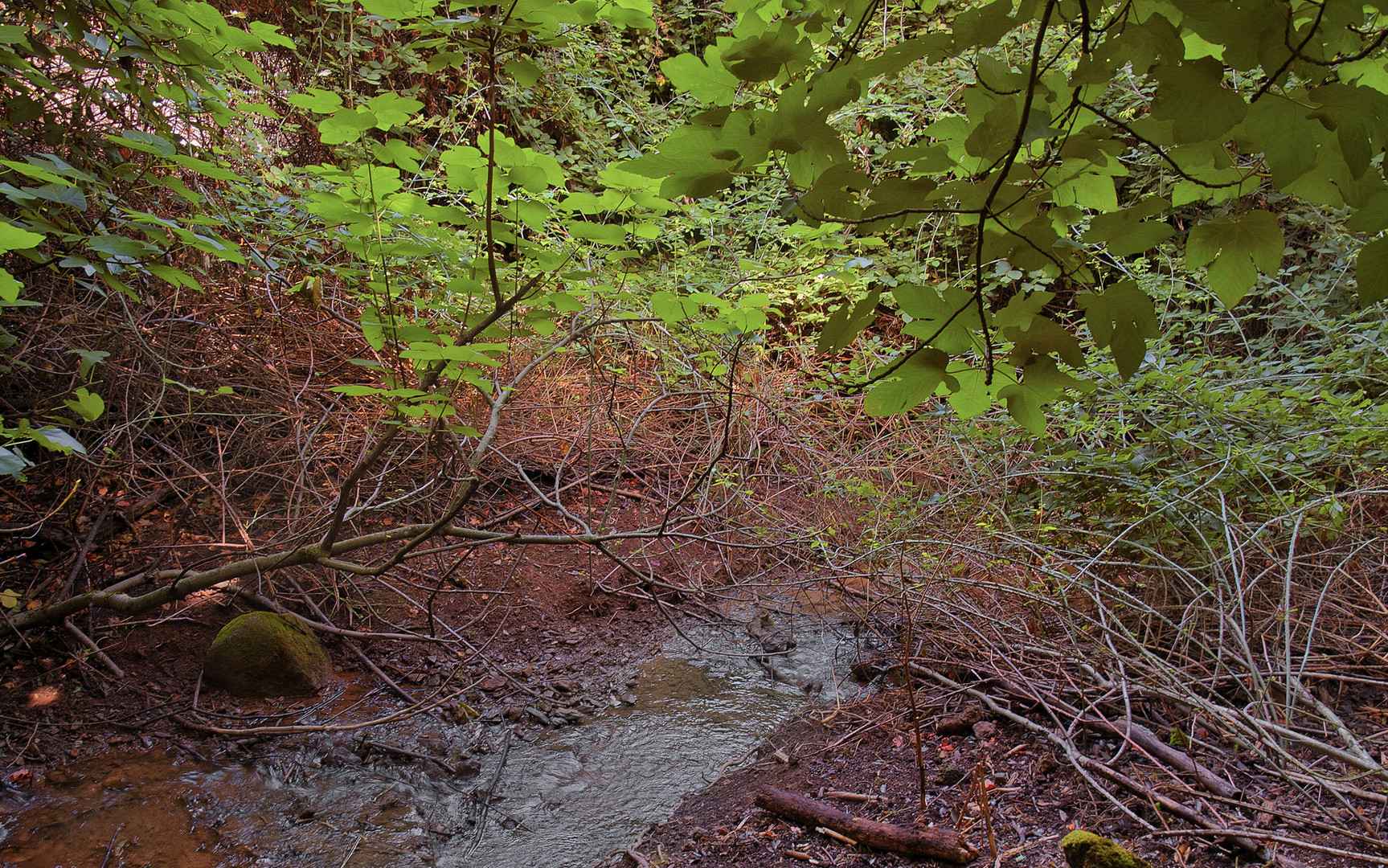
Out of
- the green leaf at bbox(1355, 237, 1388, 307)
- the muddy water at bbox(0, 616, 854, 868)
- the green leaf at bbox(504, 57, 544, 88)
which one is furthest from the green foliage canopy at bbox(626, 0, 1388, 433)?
the muddy water at bbox(0, 616, 854, 868)

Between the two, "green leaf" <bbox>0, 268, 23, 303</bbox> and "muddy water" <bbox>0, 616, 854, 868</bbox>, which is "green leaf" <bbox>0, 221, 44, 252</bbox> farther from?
"muddy water" <bbox>0, 616, 854, 868</bbox>

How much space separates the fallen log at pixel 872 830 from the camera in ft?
6.59

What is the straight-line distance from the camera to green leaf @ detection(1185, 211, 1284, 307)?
0.77 m

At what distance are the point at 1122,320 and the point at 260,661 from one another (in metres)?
3.85

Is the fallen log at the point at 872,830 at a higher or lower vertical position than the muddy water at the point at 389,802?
higher

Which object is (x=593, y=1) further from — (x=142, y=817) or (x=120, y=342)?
(x=120, y=342)

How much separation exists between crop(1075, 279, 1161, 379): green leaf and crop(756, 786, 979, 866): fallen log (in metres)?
1.81

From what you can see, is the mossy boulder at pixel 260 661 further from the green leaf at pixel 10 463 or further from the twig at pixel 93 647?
the green leaf at pixel 10 463

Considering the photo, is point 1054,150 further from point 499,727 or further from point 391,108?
point 499,727

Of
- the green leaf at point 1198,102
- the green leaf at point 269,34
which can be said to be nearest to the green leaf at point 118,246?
the green leaf at point 269,34

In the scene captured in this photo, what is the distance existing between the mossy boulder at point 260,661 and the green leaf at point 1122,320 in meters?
3.79

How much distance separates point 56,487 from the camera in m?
3.32

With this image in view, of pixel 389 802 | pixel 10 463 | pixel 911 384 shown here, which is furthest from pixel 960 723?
pixel 10 463

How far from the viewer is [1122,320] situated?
0.75 metres
